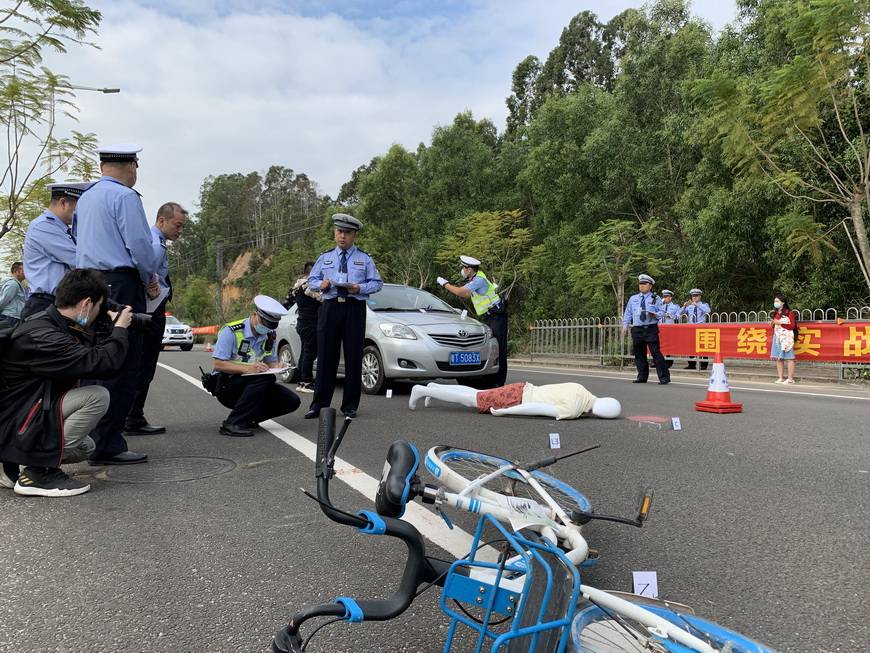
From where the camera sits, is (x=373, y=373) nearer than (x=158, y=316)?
No

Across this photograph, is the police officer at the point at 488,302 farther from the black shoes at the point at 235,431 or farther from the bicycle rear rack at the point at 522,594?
the bicycle rear rack at the point at 522,594

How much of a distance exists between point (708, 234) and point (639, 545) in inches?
734

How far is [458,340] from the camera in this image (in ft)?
27.6

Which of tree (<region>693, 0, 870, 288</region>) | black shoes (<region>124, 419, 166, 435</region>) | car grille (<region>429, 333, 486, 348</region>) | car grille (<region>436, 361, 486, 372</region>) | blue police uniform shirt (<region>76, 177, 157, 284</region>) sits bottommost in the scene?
black shoes (<region>124, 419, 166, 435</region>)

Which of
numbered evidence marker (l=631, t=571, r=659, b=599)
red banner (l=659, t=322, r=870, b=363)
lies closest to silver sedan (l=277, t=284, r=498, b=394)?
red banner (l=659, t=322, r=870, b=363)

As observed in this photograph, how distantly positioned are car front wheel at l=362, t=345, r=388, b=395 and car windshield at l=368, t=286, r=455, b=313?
0.70m

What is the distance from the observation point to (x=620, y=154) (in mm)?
26547

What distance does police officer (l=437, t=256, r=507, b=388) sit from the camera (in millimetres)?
8852

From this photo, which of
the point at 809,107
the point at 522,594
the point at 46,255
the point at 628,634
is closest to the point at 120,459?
the point at 46,255

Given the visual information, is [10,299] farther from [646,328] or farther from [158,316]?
[646,328]

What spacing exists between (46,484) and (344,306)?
3273 mm

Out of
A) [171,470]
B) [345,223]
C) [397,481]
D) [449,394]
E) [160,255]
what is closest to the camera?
[397,481]

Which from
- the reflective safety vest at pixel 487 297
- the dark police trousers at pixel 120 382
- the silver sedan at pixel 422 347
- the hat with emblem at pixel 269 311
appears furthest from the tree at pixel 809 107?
the dark police trousers at pixel 120 382

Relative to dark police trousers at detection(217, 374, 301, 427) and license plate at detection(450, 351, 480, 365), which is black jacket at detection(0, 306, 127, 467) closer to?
dark police trousers at detection(217, 374, 301, 427)
